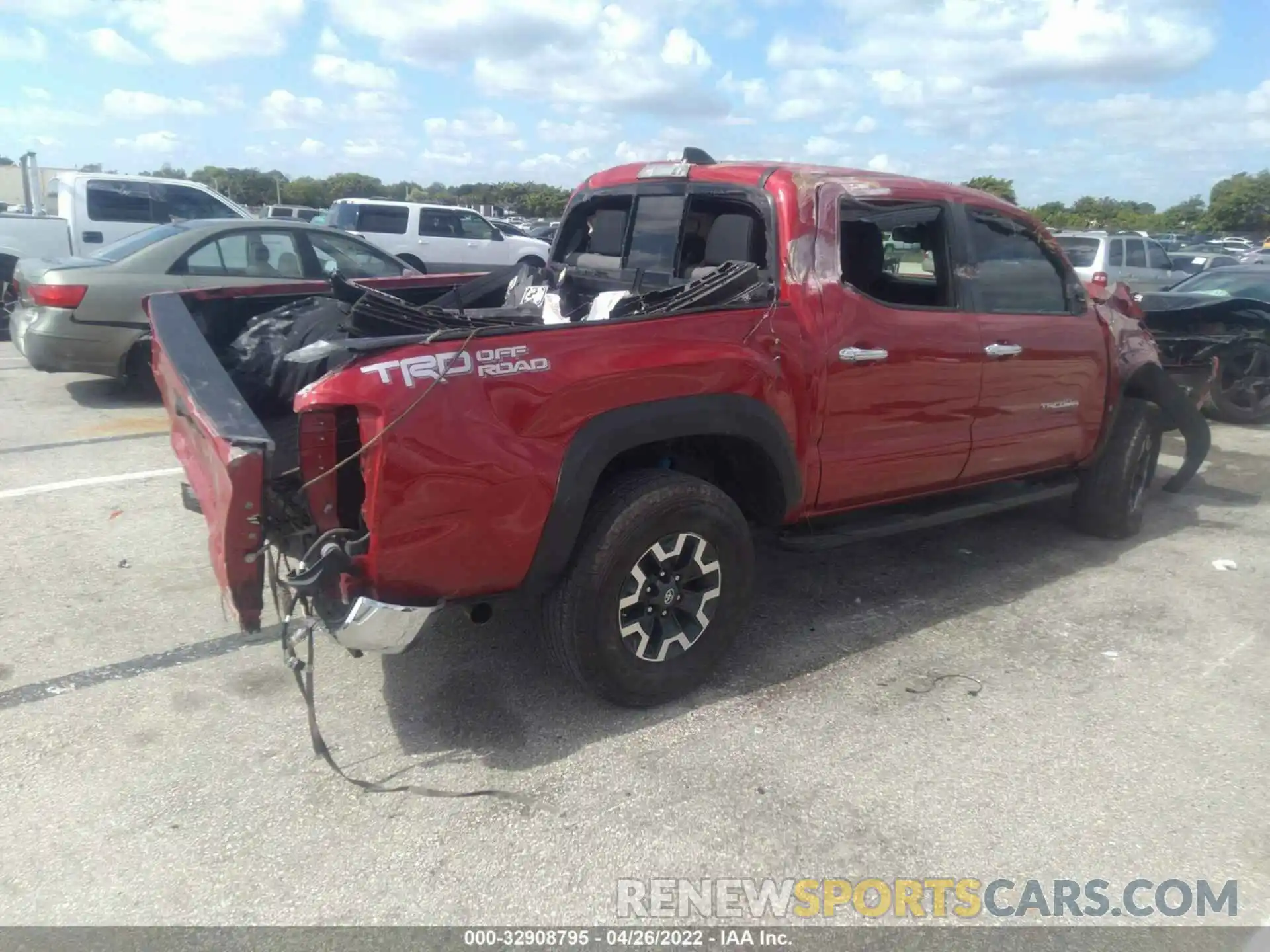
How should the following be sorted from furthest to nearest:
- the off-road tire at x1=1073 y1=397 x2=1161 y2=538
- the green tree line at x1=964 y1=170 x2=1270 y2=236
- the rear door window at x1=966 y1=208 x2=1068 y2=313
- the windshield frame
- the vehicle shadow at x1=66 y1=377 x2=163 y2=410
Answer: the green tree line at x1=964 y1=170 x2=1270 y2=236 → the vehicle shadow at x1=66 y1=377 x2=163 y2=410 → the windshield frame → the off-road tire at x1=1073 y1=397 x2=1161 y2=538 → the rear door window at x1=966 y1=208 x2=1068 y2=313

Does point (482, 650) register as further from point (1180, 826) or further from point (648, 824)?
point (1180, 826)

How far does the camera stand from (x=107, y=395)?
8625 millimetres

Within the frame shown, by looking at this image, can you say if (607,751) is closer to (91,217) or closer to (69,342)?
(69,342)

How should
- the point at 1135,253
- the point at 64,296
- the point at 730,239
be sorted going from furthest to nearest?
the point at 1135,253 < the point at 64,296 < the point at 730,239

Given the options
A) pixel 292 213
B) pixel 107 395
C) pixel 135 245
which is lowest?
pixel 107 395

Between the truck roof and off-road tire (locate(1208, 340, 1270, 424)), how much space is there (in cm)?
547

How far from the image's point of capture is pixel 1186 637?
4.44m

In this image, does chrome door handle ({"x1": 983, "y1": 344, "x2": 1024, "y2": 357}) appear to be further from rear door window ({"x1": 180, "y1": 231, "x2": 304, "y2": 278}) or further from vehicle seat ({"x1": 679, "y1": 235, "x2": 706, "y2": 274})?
rear door window ({"x1": 180, "y1": 231, "x2": 304, "y2": 278})

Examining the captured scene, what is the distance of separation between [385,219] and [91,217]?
5718 millimetres

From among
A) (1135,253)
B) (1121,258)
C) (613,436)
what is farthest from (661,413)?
(1135,253)

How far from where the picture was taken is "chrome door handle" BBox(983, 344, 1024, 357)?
4.49m

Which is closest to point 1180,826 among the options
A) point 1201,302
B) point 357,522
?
point 357,522

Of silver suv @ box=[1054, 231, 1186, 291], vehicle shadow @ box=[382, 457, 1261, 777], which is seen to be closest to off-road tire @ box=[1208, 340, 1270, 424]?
vehicle shadow @ box=[382, 457, 1261, 777]

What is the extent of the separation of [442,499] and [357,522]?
346 millimetres
